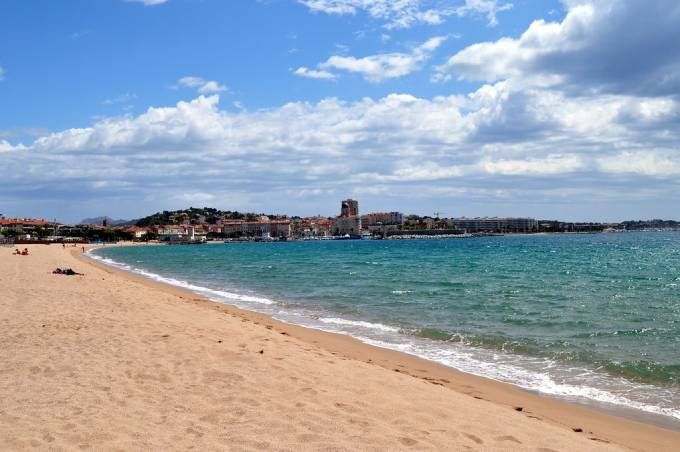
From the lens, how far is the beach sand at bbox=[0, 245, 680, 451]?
534cm

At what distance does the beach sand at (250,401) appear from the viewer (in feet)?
17.5

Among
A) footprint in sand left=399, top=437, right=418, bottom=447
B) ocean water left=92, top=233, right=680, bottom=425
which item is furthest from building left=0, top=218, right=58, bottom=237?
footprint in sand left=399, top=437, right=418, bottom=447

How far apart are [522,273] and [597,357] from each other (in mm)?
24302

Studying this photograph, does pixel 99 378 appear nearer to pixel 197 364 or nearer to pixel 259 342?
pixel 197 364

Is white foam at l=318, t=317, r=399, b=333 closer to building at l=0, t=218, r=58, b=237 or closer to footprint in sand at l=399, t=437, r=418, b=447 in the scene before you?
footprint in sand at l=399, t=437, r=418, b=447

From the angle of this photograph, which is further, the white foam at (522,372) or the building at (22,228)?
the building at (22,228)

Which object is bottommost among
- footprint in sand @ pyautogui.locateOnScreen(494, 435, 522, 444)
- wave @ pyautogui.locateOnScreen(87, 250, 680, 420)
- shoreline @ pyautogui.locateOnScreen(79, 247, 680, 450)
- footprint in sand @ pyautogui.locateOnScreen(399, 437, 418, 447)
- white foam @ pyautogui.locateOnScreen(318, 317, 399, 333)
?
white foam @ pyautogui.locateOnScreen(318, 317, 399, 333)

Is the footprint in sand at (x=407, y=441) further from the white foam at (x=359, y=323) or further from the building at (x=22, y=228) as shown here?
the building at (x=22, y=228)

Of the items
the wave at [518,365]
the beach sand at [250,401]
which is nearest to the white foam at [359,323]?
the wave at [518,365]

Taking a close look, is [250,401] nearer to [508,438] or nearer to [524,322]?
[508,438]

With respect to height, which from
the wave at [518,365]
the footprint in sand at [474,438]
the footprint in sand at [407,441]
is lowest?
the wave at [518,365]

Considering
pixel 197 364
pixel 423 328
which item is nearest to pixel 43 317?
pixel 197 364

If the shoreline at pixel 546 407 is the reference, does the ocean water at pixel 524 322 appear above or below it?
below

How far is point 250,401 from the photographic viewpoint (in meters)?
6.49
